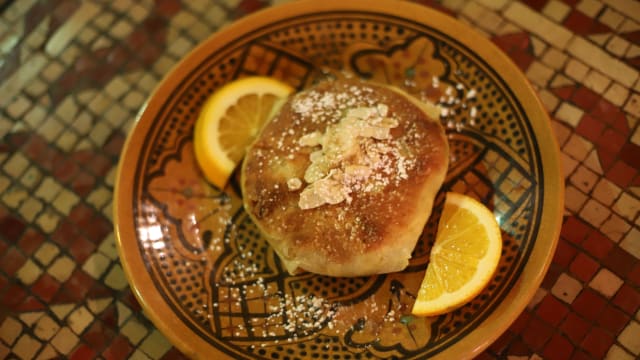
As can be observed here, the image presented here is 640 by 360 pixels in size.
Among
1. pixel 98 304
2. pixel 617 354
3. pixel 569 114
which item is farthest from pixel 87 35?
pixel 617 354

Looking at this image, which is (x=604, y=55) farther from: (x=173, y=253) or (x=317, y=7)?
(x=173, y=253)

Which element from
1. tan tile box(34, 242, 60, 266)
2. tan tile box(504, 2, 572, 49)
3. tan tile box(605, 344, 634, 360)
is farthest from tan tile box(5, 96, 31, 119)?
tan tile box(605, 344, 634, 360)

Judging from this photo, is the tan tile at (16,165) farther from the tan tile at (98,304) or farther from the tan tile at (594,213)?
the tan tile at (594,213)

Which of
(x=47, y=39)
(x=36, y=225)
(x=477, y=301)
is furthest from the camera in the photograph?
(x=47, y=39)

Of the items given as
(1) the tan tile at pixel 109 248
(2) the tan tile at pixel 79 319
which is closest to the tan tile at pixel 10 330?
(2) the tan tile at pixel 79 319

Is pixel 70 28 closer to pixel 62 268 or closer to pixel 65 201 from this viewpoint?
pixel 65 201

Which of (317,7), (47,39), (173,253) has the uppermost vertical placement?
(317,7)

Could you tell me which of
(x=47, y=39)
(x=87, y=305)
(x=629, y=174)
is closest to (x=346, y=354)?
(x=87, y=305)
